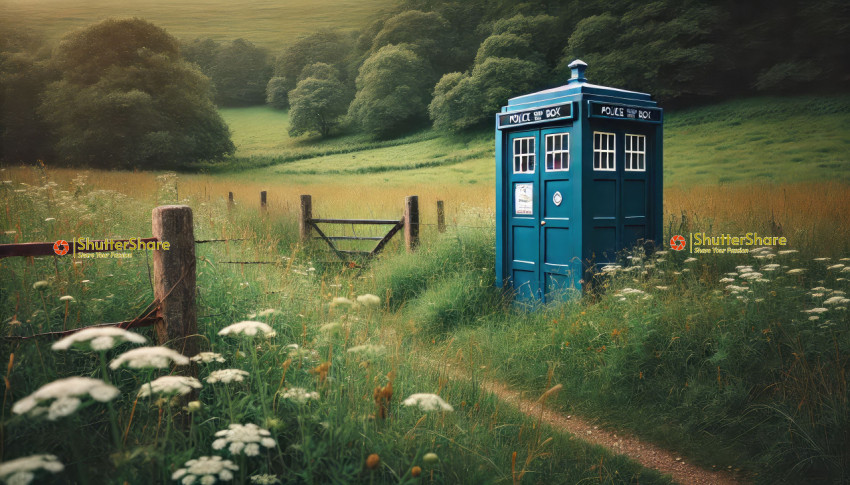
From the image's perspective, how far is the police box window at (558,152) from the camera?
6914 mm

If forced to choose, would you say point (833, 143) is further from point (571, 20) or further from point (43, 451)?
point (43, 451)

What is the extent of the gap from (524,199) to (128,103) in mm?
28599

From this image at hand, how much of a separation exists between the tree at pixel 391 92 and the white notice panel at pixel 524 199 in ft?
103

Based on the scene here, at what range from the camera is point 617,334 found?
5348 mm

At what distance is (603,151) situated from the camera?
693cm

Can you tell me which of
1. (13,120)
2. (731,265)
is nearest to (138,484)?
(731,265)

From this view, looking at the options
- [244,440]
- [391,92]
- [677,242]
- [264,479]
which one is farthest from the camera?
[391,92]

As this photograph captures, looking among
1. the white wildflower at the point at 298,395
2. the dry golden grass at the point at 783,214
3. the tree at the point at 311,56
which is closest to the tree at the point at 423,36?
the tree at the point at 311,56

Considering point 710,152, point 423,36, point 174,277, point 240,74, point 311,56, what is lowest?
point 174,277

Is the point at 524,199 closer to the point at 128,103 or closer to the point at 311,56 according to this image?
the point at 128,103

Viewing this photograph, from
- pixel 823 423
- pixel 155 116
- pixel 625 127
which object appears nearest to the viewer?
pixel 823 423

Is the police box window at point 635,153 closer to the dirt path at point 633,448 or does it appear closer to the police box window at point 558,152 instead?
the police box window at point 558,152

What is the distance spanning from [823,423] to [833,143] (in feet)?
72.8

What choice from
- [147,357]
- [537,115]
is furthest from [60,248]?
[537,115]
